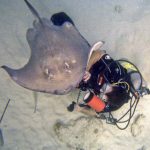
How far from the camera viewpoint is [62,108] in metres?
5.73

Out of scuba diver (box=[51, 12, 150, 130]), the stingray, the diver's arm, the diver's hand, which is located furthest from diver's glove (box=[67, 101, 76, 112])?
the stingray

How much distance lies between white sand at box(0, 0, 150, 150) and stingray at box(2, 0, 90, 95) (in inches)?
55.8

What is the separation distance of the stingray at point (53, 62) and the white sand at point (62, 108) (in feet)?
4.65

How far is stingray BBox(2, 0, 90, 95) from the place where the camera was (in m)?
3.98

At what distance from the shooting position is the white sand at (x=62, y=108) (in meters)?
5.53

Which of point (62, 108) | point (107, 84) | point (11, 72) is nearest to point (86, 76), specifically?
point (107, 84)

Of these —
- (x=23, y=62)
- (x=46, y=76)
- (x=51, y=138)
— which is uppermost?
(x=46, y=76)

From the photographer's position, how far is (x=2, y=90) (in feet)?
18.6

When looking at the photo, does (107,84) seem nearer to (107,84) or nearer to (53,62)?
(107,84)

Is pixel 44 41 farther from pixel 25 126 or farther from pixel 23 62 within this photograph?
pixel 25 126

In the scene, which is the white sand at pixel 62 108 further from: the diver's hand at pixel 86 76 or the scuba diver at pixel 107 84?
the diver's hand at pixel 86 76

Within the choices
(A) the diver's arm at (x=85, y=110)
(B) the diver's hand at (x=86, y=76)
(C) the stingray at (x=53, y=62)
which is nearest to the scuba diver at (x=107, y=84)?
(B) the diver's hand at (x=86, y=76)

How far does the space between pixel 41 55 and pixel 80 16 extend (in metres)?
2.83

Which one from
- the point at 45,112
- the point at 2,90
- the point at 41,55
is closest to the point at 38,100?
the point at 45,112
